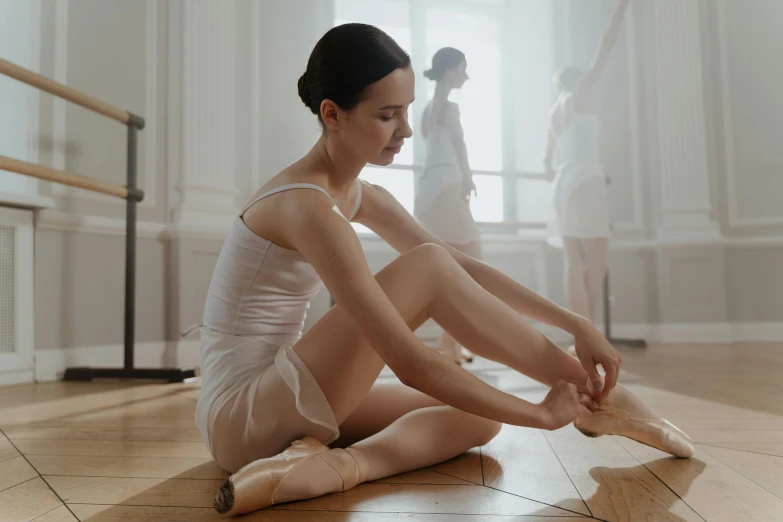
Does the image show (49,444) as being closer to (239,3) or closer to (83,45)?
(83,45)

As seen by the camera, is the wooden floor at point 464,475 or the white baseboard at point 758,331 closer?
the wooden floor at point 464,475

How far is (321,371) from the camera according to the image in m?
0.95

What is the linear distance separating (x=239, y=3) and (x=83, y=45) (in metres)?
0.99

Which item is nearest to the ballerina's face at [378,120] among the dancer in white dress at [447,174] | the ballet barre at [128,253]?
the ballet barre at [128,253]

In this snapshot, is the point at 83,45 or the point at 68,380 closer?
the point at 68,380

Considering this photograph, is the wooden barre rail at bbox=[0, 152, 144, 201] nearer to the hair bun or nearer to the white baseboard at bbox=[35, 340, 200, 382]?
the white baseboard at bbox=[35, 340, 200, 382]

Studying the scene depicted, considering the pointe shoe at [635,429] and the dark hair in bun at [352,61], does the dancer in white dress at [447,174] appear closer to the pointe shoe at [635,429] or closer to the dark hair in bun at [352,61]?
the pointe shoe at [635,429]

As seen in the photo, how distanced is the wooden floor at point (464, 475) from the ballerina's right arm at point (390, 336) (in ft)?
0.50

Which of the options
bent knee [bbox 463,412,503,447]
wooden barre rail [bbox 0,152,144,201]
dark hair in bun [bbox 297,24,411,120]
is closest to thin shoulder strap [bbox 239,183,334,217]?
dark hair in bun [bbox 297,24,411,120]

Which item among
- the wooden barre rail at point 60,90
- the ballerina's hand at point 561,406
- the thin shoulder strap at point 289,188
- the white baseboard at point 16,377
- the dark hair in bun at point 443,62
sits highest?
the dark hair in bun at point 443,62

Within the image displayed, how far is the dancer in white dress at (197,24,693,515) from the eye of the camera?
2.87ft

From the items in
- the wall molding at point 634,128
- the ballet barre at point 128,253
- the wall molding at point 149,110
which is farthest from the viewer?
the wall molding at point 634,128

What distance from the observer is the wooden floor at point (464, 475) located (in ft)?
2.94

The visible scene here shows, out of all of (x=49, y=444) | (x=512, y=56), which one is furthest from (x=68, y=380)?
(x=512, y=56)
